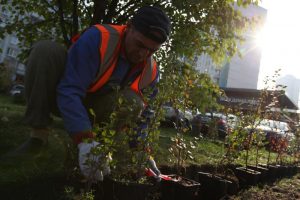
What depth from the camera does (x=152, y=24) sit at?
200cm

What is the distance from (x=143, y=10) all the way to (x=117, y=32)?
0.75 feet

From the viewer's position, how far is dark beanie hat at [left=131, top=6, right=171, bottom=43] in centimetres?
198

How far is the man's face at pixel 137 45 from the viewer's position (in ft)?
6.64

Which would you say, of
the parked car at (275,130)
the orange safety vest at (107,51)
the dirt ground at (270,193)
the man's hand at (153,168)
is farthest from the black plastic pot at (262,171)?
the orange safety vest at (107,51)

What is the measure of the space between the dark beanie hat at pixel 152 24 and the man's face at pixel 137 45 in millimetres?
30

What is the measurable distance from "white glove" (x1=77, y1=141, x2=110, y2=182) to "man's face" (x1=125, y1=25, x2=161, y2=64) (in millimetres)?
700

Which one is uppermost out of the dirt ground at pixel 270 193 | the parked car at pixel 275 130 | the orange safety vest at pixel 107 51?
the orange safety vest at pixel 107 51

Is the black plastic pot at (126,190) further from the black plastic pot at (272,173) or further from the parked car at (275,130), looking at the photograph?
the black plastic pot at (272,173)

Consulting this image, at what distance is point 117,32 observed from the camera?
7.19 ft

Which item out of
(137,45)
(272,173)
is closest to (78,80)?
(137,45)

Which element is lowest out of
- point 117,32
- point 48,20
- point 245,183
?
point 245,183

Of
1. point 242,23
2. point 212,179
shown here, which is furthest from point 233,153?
point 242,23

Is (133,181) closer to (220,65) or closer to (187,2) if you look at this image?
(187,2)

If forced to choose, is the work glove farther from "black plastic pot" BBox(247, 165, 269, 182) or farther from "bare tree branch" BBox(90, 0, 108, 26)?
"bare tree branch" BBox(90, 0, 108, 26)
